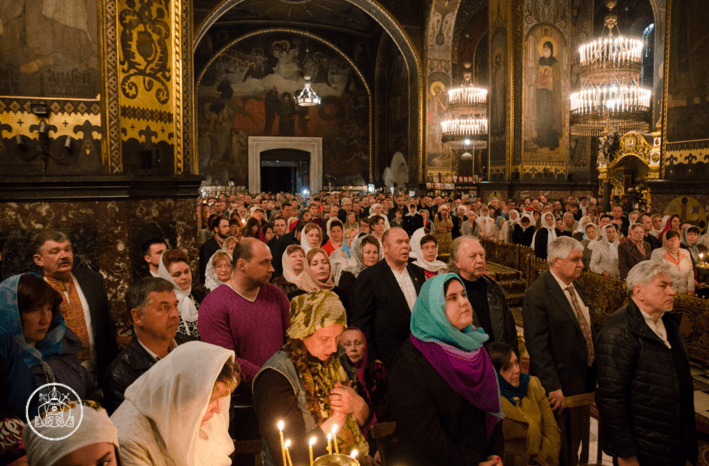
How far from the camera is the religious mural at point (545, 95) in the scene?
14.6 metres

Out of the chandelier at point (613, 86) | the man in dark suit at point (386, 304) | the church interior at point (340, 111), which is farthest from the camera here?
the chandelier at point (613, 86)

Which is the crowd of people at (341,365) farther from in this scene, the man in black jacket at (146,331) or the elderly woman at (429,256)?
the elderly woman at (429,256)

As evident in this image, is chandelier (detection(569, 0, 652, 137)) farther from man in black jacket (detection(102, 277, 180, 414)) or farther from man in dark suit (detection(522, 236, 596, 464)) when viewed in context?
man in black jacket (detection(102, 277, 180, 414))

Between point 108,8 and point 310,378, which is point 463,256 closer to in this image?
point 310,378

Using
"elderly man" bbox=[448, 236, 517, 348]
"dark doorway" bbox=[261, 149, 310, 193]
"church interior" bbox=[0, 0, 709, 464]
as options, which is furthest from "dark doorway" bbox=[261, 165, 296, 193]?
"elderly man" bbox=[448, 236, 517, 348]

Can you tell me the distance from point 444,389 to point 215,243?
16.5ft

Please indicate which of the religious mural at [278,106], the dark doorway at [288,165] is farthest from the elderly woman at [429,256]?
the dark doorway at [288,165]

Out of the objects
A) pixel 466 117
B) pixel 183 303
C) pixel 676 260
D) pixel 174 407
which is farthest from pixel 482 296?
pixel 466 117

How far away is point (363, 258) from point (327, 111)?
23.3 meters

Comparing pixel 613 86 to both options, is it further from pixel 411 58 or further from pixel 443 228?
pixel 411 58

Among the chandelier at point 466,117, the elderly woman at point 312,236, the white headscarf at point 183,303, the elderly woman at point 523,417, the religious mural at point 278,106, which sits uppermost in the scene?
the religious mural at point 278,106

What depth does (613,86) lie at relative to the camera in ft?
37.7

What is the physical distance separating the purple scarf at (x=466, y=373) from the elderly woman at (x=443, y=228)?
897 centimetres

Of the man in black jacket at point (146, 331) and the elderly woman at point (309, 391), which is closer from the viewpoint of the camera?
the elderly woman at point (309, 391)
